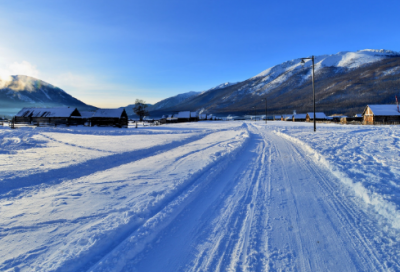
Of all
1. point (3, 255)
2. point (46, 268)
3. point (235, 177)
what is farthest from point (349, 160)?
point (3, 255)

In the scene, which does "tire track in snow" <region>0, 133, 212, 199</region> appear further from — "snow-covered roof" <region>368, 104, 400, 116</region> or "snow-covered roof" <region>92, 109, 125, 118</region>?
"snow-covered roof" <region>368, 104, 400, 116</region>

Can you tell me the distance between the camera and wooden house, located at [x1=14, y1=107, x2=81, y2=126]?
4756 cm

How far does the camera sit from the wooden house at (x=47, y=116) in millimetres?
47559

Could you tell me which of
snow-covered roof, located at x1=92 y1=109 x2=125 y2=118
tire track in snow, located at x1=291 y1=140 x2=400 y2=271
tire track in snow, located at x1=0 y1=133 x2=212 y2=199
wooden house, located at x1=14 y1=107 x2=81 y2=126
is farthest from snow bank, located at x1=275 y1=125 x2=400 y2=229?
wooden house, located at x1=14 y1=107 x2=81 y2=126

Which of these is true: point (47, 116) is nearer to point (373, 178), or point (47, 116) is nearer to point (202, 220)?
point (202, 220)

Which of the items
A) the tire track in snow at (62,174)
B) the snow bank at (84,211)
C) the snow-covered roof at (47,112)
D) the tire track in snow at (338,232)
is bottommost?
the tire track in snow at (338,232)

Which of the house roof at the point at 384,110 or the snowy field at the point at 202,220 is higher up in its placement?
the house roof at the point at 384,110

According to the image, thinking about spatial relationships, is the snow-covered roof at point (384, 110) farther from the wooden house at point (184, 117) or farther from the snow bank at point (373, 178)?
the wooden house at point (184, 117)

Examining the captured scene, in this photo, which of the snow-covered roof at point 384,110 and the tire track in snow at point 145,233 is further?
the snow-covered roof at point 384,110

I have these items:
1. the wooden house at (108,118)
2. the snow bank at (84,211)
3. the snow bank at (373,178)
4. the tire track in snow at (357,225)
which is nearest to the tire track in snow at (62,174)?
the snow bank at (84,211)

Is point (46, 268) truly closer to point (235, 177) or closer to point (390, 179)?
point (235, 177)

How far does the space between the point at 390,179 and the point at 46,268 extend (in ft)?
25.9

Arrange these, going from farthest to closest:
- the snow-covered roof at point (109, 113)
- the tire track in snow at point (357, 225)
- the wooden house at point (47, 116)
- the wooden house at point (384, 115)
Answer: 1. the wooden house at point (384, 115)
2. the snow-covered roof at point (109, 113)
3. the wooden house at point (47, 116)
4. the tire track in snow at point (357, 225)

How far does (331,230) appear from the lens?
11.8 feet
